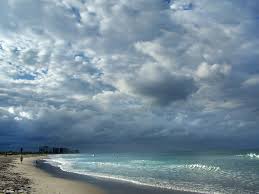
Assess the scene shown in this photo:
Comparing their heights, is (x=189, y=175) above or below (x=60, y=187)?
below

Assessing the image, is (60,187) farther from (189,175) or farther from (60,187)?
(189,175)

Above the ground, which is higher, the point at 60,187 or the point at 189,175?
the point at 60,187

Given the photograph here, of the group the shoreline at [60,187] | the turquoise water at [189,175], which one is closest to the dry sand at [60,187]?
the shoreline at [60,187]

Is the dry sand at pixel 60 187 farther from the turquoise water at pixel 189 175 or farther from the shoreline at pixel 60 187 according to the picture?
the turquoise water at pixel 189 175

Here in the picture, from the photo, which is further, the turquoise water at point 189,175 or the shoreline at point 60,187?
the turquoise water at point 189,175

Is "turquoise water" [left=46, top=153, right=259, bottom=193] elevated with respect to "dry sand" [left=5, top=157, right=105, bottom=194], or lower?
lower

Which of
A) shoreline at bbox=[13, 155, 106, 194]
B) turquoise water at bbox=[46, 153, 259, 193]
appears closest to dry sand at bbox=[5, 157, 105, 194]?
shoreline at bbox=[13, 155, 106, 194]

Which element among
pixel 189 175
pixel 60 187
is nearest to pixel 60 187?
pixel 60 187

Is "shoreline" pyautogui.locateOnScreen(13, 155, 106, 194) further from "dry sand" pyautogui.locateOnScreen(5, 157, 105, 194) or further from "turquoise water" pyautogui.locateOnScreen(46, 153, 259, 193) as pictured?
"turquoise water" pyautogui.locateOnScreen(46, 153, 259, 193)

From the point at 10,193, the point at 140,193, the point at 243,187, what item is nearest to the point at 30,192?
the point at 10,193

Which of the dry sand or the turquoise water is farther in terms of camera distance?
the turquoise water

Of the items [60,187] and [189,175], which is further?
[189,175]

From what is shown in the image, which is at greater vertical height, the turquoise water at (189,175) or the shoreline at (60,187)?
the shoreline at (60,187)

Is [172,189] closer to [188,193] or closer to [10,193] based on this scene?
[188,193]
